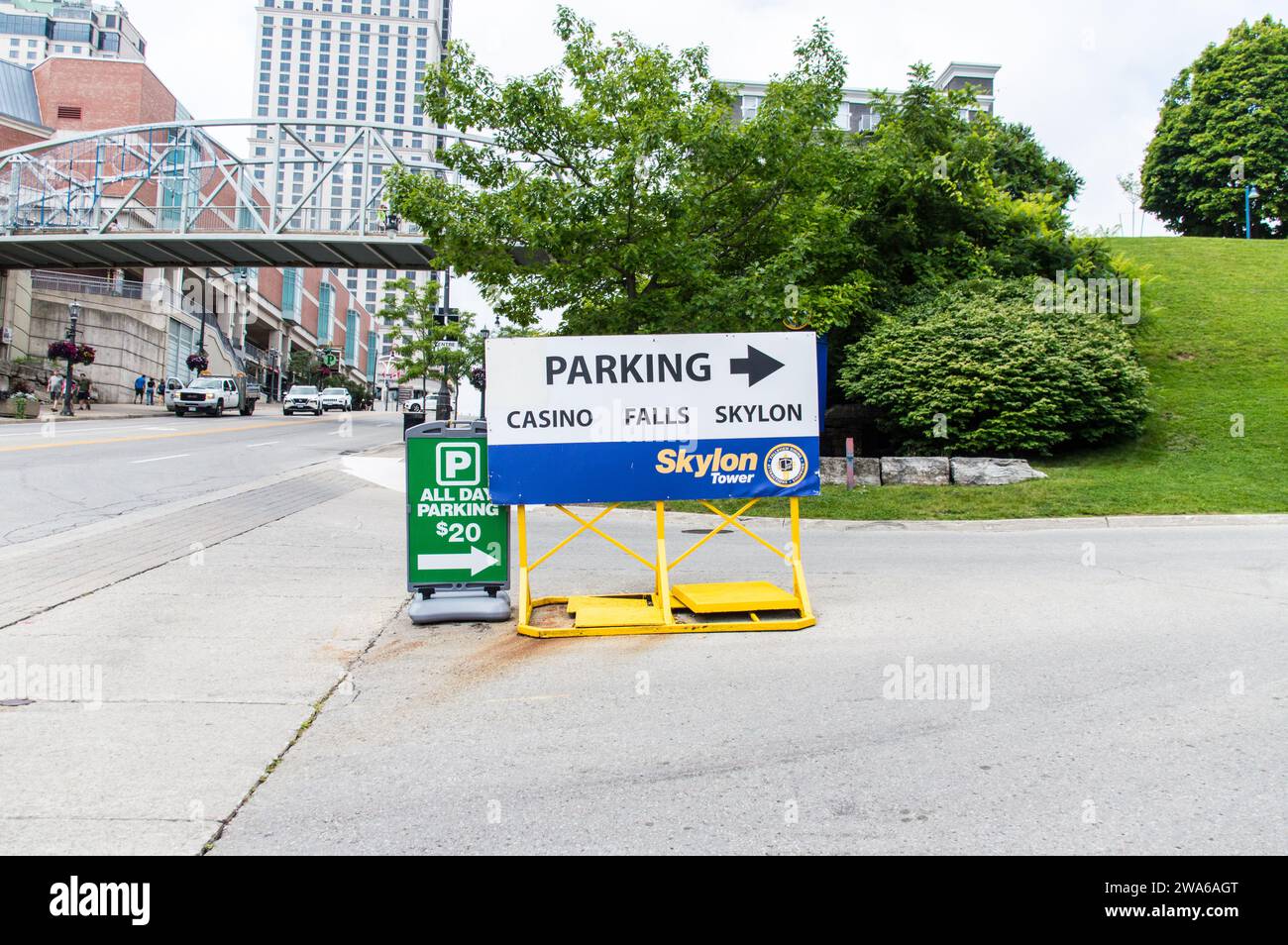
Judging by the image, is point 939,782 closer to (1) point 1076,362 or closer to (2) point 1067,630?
(2) point 1067,630

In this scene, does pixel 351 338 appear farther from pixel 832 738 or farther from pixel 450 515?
pixel 832 738

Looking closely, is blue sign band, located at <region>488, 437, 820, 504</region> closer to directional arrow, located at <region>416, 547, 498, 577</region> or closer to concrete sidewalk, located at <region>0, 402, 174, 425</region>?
directional arrow, located at <region>416, 547, 498, 577</region>

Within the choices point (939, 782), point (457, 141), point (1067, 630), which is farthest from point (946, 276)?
point (939, 782)

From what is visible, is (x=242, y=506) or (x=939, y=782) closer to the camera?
(x=939, y=782)

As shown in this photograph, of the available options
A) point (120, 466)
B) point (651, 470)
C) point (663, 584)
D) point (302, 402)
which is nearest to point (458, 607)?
point (663, 584)

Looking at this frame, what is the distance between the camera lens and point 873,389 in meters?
17.3

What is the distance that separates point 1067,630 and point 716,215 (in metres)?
9.92

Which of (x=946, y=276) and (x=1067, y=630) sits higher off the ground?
(x=946, y=276)

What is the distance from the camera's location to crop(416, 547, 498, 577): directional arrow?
24.2ft

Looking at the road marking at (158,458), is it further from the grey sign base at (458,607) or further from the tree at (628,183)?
the grey sign base at (458,607)

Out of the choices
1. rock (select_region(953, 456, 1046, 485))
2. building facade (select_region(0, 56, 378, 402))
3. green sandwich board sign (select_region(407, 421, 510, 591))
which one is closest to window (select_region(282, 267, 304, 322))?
building facade (select_region(0, 56, 378, 402))

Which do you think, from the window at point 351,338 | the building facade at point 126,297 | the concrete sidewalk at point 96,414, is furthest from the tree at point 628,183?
the window at point 351,338

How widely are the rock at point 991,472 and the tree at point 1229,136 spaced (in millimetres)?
38460

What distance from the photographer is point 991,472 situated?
1584 centimetres
